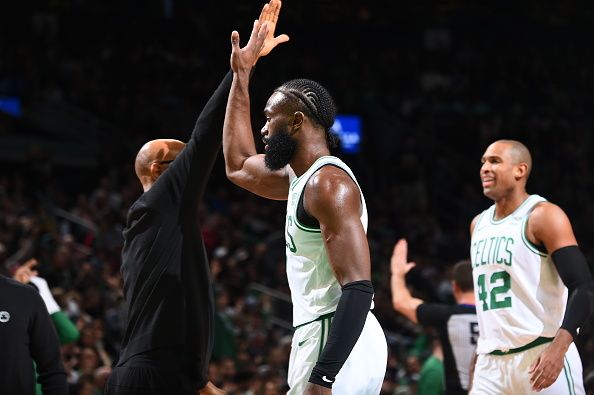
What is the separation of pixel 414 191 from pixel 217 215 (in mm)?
5017

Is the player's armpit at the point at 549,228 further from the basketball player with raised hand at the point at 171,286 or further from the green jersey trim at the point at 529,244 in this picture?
the basketball player with raised hand at the point at 171,286

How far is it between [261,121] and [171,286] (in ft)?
43.4

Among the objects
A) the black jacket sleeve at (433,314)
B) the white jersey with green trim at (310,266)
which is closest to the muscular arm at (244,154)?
the white jersey with green trim at (310,266)

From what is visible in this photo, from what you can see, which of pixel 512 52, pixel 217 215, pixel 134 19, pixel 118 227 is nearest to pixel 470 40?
pixel 512 52

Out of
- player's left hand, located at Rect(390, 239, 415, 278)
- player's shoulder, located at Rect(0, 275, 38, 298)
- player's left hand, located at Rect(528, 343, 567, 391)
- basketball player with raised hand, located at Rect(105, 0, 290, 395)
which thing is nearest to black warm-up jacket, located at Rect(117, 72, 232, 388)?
basketball player with raised hand, located at Rect(105, 0, 290, 395)

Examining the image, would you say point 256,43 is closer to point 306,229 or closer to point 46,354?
→ point 306,229

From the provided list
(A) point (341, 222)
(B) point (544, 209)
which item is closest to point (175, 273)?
(A) point (341, 222)

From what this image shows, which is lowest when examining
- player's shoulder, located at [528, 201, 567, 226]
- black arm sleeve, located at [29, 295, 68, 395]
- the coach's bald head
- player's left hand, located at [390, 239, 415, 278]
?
black arm sleeve, located at [29, 295, 68, 395]

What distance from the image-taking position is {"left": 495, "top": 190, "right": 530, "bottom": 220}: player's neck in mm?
5250

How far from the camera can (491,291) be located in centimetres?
512

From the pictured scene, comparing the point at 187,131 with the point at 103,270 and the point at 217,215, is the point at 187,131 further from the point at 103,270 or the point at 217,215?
the point at 103,270

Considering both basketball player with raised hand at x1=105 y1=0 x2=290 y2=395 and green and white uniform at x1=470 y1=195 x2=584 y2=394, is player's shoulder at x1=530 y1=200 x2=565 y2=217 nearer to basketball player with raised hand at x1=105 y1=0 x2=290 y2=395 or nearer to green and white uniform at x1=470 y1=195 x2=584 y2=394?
green and white uniform at x1=470 y1=195 x2=584 y2=394

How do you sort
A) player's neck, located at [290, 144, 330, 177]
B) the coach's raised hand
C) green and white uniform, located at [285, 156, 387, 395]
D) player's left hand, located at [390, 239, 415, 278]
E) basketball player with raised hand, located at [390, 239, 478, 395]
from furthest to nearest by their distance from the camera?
basketball player with raised hand, located at [390, 239, 478, 395], player's left hand, located at [390, 239, 415, 278], the coach's raised hand, player's neck, located at [290, 144, 330, 177], green and white uniform, located at [285, 156, 387, 395]

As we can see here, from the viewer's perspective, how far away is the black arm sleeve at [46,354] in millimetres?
3758
